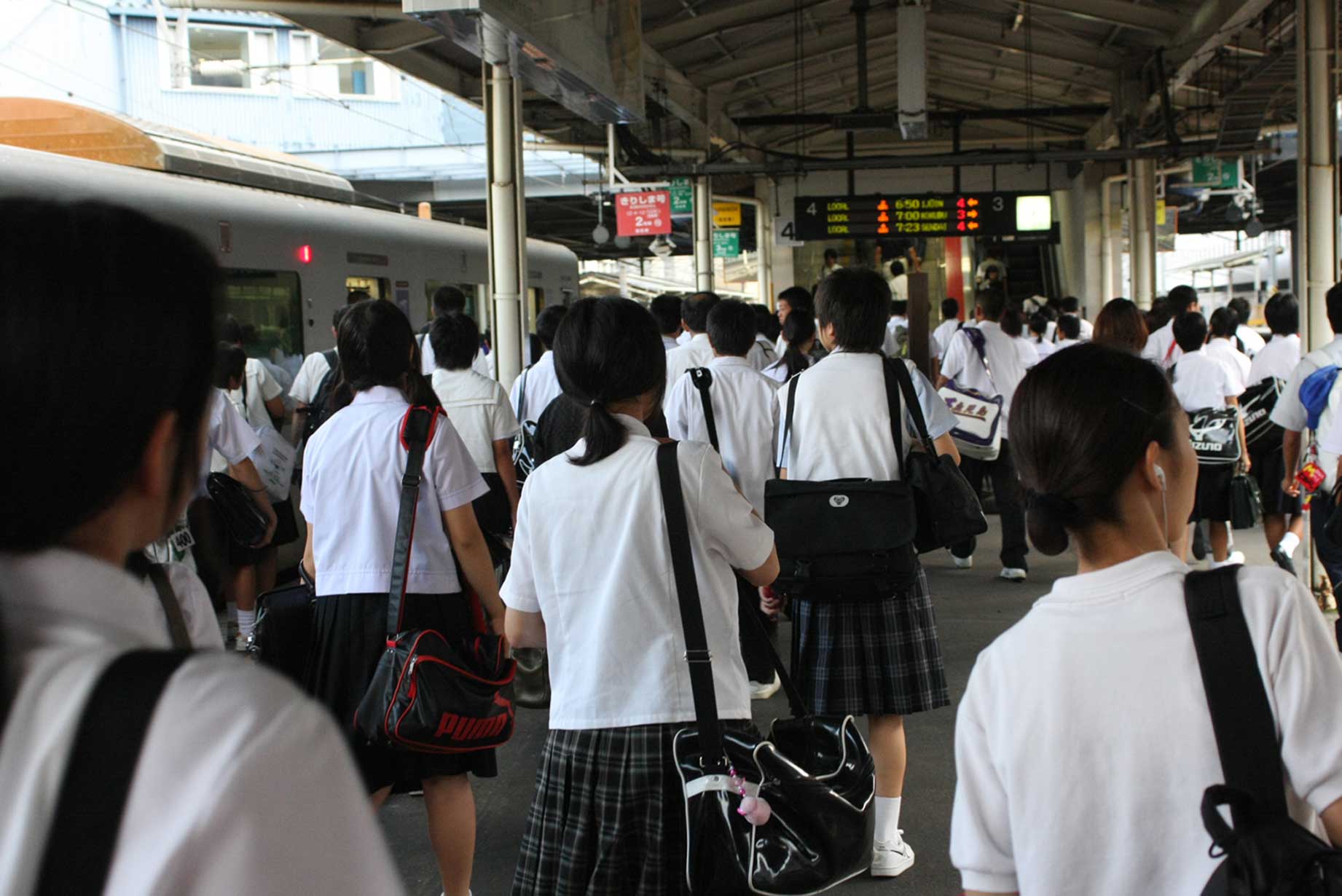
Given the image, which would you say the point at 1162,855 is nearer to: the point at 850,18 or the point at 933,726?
the point at 933,726

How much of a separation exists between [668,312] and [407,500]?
4.74 m

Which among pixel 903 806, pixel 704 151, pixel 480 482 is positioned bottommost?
pixel 903 806

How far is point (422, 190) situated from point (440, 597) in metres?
27.0

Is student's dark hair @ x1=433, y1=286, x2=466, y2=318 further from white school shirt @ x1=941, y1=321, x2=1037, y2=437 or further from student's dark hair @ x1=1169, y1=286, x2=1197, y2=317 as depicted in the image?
student's dark hair @ x1=1169, y1=286, x2=1197, y2=317

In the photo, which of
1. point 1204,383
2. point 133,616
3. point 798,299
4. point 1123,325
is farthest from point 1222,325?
point 133,616

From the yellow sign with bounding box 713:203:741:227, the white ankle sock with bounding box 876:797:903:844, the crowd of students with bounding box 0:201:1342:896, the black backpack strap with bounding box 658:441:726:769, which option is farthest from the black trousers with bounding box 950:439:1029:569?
the yellow sign with bounding box 713:203:741:227

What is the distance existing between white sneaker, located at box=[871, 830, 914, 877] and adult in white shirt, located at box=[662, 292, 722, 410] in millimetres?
2934

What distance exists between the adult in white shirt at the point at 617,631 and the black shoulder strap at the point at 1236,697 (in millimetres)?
1266

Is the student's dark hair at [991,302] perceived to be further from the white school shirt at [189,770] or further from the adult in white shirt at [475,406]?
the white school shirt at [189,770]

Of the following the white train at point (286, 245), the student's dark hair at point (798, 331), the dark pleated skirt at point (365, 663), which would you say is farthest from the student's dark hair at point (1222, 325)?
the dark pleated skirt at point (365, 663)

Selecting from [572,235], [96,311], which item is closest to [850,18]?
[96,311]

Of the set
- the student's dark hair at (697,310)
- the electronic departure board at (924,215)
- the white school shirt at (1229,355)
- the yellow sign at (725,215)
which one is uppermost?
the yellow sign at (725,215)

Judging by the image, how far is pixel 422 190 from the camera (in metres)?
29.4

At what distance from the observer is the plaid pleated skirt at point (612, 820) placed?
2.65 meters
